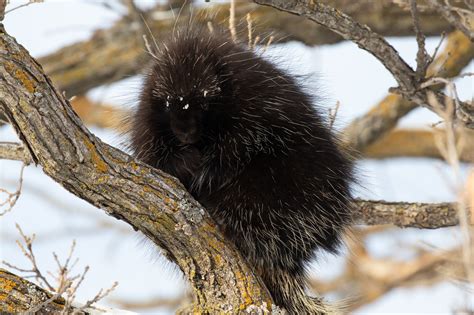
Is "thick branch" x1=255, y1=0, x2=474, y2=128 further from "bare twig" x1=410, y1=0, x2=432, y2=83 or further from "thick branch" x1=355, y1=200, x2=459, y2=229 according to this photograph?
"thick branch" x1=355, y1=200, x2=459, y2=229

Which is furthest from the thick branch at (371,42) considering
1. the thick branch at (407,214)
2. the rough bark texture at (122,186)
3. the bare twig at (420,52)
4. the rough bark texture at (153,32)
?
the rough bark texture at (153,32)

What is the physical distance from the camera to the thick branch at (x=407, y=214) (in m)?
3.46

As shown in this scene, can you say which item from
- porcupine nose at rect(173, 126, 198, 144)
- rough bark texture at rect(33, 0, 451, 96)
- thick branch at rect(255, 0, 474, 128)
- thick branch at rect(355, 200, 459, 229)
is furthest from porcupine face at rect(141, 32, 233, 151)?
rough bark texture at rect(33, 0, 451, 96)

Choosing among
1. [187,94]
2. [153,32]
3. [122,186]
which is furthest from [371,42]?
[153,32]

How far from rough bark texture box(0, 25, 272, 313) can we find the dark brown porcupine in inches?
8.2

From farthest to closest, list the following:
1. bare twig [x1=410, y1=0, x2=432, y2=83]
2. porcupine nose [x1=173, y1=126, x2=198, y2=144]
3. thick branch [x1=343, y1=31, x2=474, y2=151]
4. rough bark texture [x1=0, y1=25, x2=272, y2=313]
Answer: thick branch [x1=343, y1=31, x2=474, y2=151]
bare twig [x1=410, y1=0, x2=432, y2=83]
porcupine nose [x1=173, y1=126, x2=198, y2=144]
rough bark texture [x1=0, y1=25, x2=272, y2=313]

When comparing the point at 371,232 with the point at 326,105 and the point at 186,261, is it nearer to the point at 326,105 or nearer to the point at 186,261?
the point at 326,105

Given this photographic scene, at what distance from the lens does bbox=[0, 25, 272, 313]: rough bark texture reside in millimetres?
2424

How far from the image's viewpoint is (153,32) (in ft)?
19.1

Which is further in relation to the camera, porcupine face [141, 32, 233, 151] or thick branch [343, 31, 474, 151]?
thick branch [343, 31, 474, 151]

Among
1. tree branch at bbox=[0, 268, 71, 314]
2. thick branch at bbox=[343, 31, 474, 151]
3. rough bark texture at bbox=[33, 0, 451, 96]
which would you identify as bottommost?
tree branch at bbox=[0, 268, 71, 314]

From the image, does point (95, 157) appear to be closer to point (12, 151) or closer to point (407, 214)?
point (12, 151)

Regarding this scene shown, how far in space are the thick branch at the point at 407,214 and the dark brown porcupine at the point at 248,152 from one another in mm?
411

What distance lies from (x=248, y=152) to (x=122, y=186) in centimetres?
65
